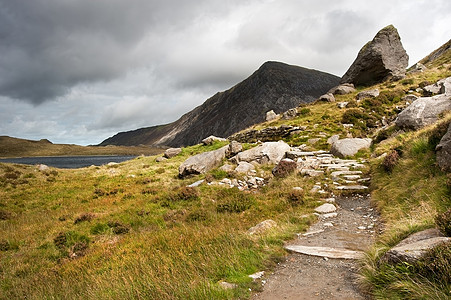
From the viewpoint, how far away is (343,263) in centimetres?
638

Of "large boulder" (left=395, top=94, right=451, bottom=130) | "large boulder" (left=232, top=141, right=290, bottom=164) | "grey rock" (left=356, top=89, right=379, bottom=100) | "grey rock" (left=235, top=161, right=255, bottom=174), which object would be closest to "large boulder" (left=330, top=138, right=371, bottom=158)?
"large boulder" (left=395, top=94, right=451, bottom=130)

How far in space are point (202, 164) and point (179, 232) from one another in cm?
1321

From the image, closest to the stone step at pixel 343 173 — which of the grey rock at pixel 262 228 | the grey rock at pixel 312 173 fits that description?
the grey rock at pixel 312 173

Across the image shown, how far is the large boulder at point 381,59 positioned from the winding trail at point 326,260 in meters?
36.9

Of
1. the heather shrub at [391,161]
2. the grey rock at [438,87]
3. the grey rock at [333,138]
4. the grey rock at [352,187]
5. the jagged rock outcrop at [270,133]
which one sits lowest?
the grey rock at [352,187]

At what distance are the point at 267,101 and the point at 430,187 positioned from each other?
157050 millimetres

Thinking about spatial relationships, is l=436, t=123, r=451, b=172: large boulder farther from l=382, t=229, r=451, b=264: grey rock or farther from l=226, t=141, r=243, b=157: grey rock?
l=226, t=141, r=243, b=157: grey rock

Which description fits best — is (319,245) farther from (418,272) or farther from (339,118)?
(339,118)

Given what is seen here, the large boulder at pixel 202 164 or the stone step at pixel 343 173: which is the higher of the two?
the large boulder at pixel 202 164

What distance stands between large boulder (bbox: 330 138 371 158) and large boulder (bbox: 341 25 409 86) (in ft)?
82.3

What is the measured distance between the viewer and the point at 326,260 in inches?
261

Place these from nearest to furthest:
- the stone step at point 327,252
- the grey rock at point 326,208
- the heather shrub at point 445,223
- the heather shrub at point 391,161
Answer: the heather shrub at point 445,223, the stone step at point 327,252, the grey rock at point 326,208, the heather shrub at point 391,161

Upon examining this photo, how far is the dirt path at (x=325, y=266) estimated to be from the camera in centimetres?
518

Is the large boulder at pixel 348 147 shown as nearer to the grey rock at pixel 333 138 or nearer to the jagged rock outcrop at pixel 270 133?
the grey rock at pixel 333 138
